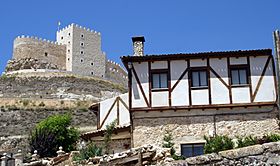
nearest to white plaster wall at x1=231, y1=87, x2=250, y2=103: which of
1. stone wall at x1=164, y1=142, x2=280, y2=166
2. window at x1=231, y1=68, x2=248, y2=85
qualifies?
window at x1=231, y1=68, x2=248, y2=85

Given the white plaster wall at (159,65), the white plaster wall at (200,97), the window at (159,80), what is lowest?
the white plaster wall at (200,97)

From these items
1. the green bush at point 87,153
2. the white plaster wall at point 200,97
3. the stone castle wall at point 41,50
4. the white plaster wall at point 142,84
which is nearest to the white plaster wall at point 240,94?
the white plaster wall at point 200,97

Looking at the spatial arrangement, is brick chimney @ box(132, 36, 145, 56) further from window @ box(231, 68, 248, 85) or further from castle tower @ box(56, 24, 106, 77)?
castle tower @ box(56, 24, 106, 77)

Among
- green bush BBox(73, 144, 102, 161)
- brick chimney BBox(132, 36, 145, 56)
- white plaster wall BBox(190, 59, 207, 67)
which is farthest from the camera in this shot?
brick chimney BBox(132, 36, 145, 56)

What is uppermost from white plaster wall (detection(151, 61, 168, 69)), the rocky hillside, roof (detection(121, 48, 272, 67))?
the rocky hillside

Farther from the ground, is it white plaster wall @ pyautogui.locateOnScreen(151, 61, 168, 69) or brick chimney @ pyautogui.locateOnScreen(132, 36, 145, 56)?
brick chimney @ pyautogui.locateOnScreen(132, 36, 145, 56)

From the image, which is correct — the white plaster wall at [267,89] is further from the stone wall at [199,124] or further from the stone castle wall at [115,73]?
the stone castle wall at [115,73]

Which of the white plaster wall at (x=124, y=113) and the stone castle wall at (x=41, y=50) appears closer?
the white plaster wall at (x=124, y=113)

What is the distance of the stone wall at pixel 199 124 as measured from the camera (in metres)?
20.5

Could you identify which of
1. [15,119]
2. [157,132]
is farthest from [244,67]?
[15,119]

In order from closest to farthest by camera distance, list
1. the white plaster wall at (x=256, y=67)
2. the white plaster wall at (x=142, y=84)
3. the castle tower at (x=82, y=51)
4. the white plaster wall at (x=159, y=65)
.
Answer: the white plaster wall at (x=256, y=67) → the white plaster wall at (x=142, y=84) → the white plaster wall at (x=159, y=65) → the castle tower at (x=82, y=51)

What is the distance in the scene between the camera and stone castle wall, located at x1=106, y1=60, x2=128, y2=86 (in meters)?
82.2

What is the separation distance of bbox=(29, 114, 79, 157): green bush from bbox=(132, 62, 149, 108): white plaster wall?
8.18 m

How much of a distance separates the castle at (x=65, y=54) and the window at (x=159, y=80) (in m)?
57.8
